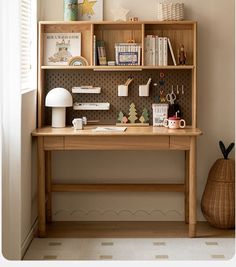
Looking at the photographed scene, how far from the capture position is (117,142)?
4.59 metres

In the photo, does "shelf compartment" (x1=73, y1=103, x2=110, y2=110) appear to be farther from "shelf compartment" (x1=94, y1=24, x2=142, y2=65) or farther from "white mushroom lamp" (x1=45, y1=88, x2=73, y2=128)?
"shelf compartment" (x1=94, y1=24, x2=142, y2=65)

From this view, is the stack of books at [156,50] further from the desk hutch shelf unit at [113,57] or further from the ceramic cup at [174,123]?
the ceramic cup at [174,123]

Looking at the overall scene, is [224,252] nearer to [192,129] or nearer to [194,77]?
[192,129]

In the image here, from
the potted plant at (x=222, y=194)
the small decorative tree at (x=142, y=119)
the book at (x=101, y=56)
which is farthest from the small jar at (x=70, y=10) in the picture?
the potted plant at (x=222, y=194)

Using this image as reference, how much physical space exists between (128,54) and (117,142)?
75 cm

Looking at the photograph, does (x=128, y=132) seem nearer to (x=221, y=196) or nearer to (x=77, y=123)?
(x=77, y=123)

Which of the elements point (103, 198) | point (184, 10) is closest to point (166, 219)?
point (103, 198)

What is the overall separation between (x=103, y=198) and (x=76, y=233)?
1.51 ft

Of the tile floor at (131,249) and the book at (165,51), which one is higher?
the book at (165,51)

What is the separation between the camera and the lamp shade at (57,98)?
15.8ft

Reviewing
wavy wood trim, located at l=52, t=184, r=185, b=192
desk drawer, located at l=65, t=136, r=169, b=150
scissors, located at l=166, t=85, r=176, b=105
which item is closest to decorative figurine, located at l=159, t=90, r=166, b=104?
scissors, located at l=166, t=85, r=176, b=105

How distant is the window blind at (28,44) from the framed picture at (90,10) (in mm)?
370

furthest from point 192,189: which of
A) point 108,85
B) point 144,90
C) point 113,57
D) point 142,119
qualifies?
point 113,57

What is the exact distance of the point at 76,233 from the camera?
4.81 meters
